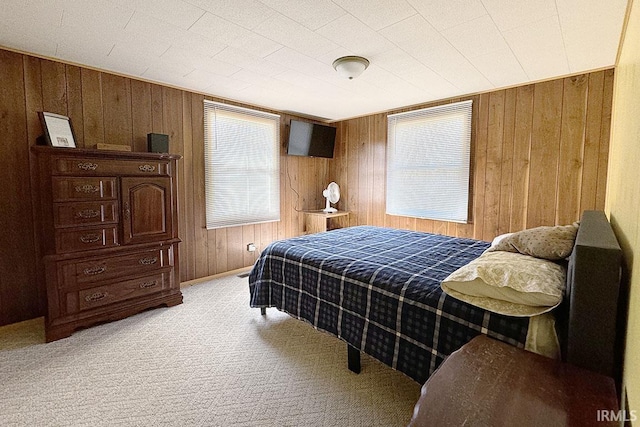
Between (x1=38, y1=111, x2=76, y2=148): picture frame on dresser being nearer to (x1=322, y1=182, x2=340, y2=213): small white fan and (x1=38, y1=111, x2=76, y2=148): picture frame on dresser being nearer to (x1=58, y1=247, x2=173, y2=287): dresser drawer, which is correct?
(x1=58, y1=247, x2=173, y2=287): dresser drawer

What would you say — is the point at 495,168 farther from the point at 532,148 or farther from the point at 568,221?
the point at 568,221

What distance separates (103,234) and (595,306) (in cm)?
314

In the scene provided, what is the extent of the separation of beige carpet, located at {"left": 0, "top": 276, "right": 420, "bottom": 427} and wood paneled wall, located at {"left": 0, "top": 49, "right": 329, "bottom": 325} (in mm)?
493

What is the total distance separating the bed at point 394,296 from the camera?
1326 mm

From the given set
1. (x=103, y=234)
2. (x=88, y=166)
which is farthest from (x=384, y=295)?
(x=88, y=166)

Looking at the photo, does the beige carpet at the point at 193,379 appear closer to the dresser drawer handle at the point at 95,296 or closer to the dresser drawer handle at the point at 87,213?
the dresser drawer handle at the point at 95,296

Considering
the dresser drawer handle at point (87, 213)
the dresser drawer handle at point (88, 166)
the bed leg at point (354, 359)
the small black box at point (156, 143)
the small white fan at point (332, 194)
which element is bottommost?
the bed leg at point (354, 359)

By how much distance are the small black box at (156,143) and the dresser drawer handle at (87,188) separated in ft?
2.18

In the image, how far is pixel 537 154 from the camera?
308 cm

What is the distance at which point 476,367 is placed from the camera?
1082 millimetres

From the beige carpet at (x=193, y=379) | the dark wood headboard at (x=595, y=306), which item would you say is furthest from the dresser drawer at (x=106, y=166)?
the dark wood headboard at (x=595, y=306)

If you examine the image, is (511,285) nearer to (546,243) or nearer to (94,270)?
(546,243)

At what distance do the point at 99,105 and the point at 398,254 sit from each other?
3.02 m

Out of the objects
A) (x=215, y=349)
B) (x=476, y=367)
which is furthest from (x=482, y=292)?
(x=215, y=349)
